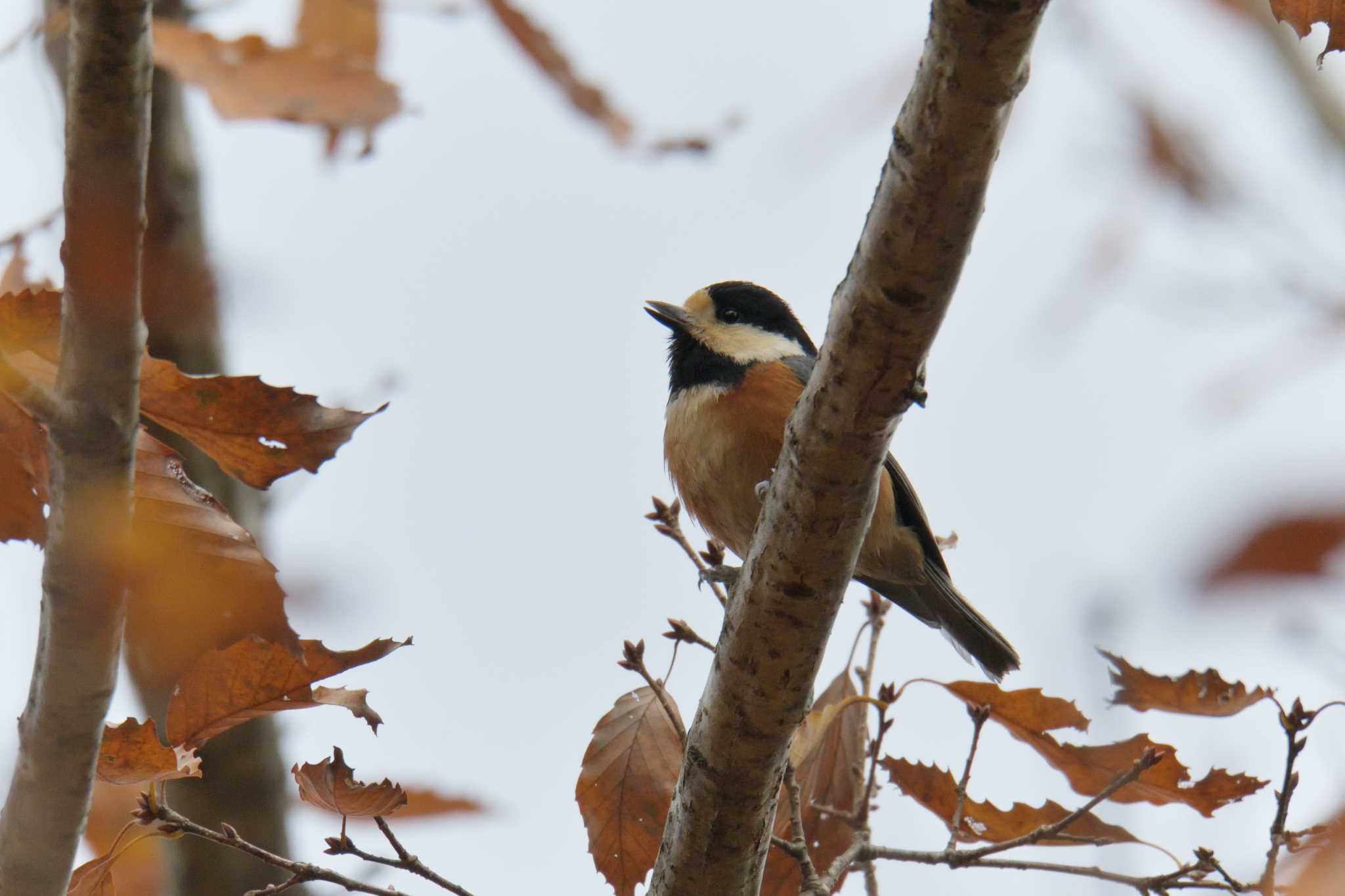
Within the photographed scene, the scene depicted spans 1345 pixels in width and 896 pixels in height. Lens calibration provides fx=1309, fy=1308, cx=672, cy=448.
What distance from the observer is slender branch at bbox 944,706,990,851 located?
2824 millimetres

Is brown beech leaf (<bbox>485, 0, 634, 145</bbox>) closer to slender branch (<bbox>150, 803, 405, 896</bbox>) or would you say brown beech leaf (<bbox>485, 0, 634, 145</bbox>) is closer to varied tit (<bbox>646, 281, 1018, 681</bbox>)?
varied tit (<bbox>646, 281, 1018, 681</bbox>)

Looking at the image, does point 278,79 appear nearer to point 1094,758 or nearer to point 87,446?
point 87,446

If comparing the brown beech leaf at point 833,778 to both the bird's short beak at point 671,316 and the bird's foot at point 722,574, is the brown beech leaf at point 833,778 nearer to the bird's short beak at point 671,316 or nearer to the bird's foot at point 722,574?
the bird's foot at point 722,574

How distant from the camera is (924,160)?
1.90 m

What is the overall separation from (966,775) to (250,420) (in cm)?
170

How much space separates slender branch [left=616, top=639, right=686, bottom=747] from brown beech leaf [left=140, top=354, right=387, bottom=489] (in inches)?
38.0

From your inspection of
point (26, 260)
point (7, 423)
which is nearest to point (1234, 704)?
point (7, 423)

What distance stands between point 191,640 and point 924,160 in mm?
1399

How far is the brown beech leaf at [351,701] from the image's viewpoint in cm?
232

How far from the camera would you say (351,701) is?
2354mm

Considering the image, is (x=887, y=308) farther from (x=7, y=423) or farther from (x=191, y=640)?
(x=7, y=423)

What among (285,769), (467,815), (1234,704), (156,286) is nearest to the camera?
(1234,704)

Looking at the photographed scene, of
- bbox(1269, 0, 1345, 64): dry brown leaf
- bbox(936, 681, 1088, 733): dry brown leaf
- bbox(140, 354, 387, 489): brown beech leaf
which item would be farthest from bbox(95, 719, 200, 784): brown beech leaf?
bbox(1269, 0, 1345, 64): dry brown leaf

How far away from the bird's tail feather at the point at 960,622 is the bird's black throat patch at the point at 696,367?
3.06 ft
